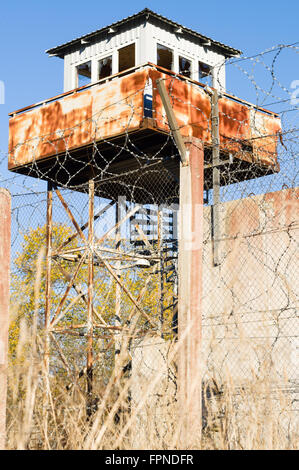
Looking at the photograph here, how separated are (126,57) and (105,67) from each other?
0.57m

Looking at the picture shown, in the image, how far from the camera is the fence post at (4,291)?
203 inches

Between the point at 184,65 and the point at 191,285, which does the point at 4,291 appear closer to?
the point at 191,285

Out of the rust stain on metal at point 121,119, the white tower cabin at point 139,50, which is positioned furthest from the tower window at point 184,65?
the rust stain on metal at point 121,119

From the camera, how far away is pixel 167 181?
1253cm

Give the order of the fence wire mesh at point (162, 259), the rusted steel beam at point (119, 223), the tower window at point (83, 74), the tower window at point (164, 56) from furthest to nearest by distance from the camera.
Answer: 1. the tower window at point (83, 74)
2. the tower window at point (164, 56)
3. the rusted steel beam at point (119, 223)
4. the fence wire mesh at point (162, 259)

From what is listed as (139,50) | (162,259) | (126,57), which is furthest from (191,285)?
(126,57)

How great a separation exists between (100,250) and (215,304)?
4.80m

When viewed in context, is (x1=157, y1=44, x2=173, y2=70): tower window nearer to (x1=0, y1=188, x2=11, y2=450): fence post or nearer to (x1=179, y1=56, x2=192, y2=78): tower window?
(x1=179, y1=56, x2=192, y2=78): tower window

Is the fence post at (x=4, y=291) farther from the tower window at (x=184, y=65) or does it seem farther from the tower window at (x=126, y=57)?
the tower window at (x=184, y=65)

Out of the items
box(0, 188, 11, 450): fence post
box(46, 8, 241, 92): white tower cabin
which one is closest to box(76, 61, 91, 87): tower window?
box(46, 8, 241, 92): white tower cabin

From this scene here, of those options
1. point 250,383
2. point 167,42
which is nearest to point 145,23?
point 167,42

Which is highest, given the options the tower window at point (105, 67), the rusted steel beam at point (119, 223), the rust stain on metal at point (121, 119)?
the tower window at point (105, 67)

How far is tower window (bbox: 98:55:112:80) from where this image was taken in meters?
14.0

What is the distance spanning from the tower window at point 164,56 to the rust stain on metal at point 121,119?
5.53 ft
